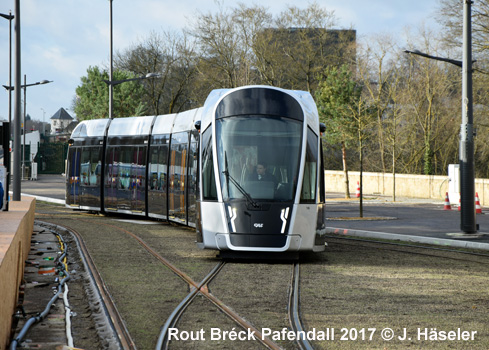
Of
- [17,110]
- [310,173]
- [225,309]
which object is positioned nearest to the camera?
[225,309]

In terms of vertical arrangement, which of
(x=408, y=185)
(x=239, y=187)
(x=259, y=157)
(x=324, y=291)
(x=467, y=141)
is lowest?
(x=324, y=291)

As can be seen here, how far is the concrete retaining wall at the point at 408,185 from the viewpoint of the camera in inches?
Answer: 1510

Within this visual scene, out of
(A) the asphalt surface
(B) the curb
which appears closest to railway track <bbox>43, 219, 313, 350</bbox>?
(B) the curb

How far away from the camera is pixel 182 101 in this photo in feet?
233

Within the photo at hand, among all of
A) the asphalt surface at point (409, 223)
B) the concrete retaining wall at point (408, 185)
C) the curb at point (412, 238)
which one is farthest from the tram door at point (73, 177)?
the concrete retaining wall at point (408, 185)

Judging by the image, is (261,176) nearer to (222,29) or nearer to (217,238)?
(217,238)

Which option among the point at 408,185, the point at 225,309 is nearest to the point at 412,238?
the point at 225,309

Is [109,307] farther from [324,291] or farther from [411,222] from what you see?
[411,222]

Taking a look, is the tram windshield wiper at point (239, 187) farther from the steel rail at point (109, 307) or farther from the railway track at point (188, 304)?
the steel rail at point (109, 307)

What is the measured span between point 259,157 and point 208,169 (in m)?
0.92

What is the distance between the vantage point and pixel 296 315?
27.2 ft

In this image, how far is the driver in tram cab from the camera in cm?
1344

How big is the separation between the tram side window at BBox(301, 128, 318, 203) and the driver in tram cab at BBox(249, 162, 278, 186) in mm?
513

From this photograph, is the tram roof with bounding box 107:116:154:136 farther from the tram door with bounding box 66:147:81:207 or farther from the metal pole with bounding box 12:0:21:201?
the metal pole with bounding box 12:0:21:201
